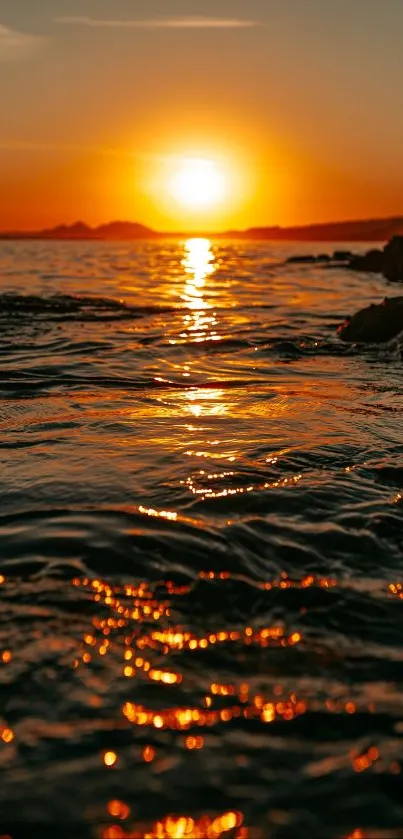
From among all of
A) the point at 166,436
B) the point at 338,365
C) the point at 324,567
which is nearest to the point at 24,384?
the point at 166,436

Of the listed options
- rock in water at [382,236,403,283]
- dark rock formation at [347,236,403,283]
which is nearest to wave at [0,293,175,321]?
rock in water at [382,236,403,283]

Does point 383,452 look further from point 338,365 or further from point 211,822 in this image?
point 338,365

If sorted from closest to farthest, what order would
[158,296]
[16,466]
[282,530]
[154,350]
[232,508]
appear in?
[282,530]
[232,508]
[16,466]
[154,350]
[158,296]

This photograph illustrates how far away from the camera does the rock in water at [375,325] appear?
647 inches

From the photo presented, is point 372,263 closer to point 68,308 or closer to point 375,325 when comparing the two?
point 68,308

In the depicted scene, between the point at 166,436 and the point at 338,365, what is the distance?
6311 mm

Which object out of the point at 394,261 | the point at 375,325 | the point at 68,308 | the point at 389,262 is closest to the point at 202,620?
the point at 375,325

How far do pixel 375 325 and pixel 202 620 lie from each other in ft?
44.2

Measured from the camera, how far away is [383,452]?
7027mm

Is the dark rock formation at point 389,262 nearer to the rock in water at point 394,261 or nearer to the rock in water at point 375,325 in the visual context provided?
the rock in water at point 394,261

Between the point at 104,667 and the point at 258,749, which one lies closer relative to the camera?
the point at 258,749

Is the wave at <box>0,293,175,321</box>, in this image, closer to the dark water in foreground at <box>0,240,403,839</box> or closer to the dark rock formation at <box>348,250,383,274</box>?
the dark water in foreground at <box>0,240,403,839</box>

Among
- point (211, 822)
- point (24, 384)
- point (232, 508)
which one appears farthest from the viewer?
point (24, 384)

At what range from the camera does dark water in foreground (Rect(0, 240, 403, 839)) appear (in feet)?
9.10
